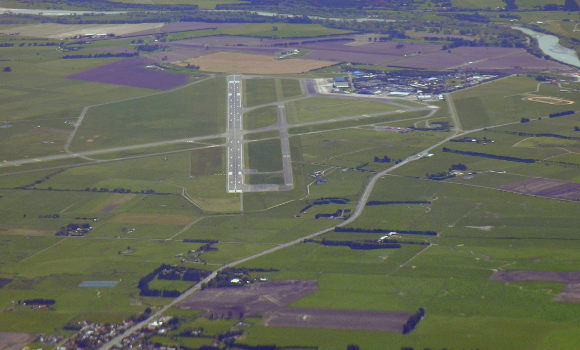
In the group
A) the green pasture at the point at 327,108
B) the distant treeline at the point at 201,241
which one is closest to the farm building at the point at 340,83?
the green pasture at the point at 327,108

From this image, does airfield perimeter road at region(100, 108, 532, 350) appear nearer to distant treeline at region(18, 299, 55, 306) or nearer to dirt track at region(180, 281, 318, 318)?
dirt track at region(180, 281, 318, 318)

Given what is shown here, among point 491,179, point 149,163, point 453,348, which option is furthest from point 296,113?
point 453,348

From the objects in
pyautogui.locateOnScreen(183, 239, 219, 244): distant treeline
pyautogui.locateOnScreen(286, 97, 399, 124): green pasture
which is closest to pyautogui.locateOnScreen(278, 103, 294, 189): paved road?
pyautogui.locateOnScreen(286, 97, 399, 124): green pasture

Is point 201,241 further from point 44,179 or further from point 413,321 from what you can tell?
point 44,179

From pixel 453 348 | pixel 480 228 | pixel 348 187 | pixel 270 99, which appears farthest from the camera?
pixel 270 99

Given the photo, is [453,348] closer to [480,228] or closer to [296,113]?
[480,228]

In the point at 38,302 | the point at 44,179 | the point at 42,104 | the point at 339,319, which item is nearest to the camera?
the point at 339,319

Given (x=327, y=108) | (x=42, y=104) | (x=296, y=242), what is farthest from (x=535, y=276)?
(x=42, y=104)
